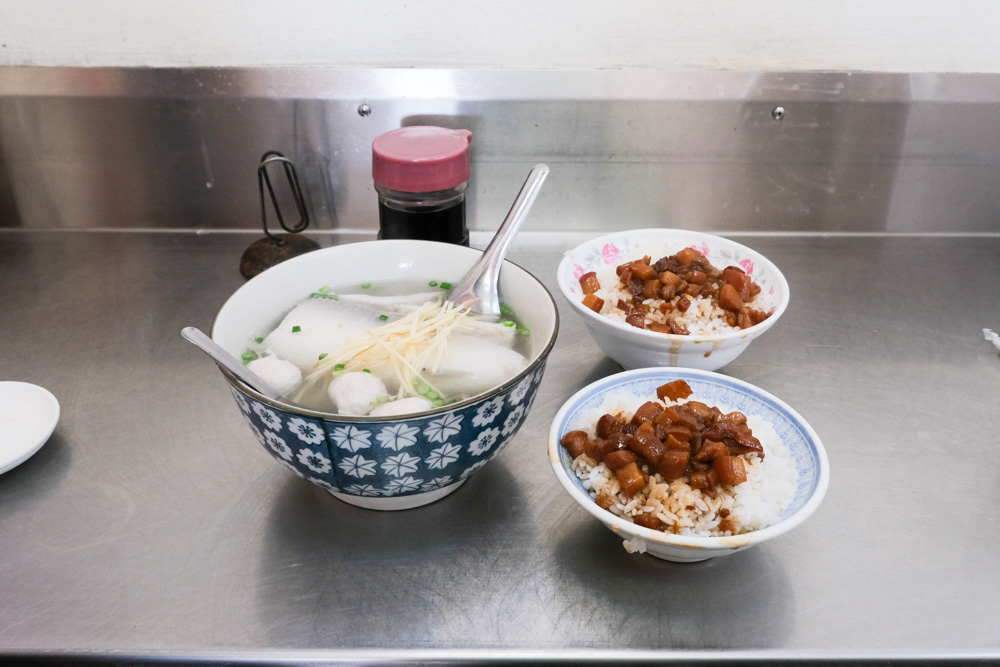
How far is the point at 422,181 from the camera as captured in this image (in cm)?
137

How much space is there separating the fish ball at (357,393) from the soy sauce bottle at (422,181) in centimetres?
52

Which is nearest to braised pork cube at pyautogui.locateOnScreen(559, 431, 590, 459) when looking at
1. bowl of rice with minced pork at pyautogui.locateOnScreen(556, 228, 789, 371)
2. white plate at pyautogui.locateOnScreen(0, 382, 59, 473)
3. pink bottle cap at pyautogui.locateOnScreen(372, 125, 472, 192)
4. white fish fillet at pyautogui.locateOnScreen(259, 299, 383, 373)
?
bowl of rice with minced pork at pyautogui.locateOnScreen(556, 228, 789, 371)

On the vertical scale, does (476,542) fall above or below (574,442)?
below

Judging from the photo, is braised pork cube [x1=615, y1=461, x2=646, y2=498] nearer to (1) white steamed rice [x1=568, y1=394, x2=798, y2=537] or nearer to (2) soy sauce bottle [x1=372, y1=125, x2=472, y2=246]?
(1) white steamed rice [x1=568, y1=394, x2=798, y2=537]

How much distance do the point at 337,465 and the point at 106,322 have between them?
857 millimetres

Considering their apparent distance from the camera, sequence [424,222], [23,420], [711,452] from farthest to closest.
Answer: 1. [424,222]
2. [23,420]
3. [711,452]

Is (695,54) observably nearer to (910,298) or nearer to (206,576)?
(910,298)

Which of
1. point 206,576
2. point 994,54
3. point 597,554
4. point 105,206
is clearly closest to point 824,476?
point 597,554

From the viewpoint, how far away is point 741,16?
58.7 inches

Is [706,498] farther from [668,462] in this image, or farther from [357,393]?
[357,393]

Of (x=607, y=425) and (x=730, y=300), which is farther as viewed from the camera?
(x=730, y=300)

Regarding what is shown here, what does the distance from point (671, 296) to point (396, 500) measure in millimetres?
588

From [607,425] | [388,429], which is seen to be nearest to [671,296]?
[607,425]

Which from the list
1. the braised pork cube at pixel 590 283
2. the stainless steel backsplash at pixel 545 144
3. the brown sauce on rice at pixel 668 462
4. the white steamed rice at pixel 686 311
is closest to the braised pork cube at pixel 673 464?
the brown sauce on rice at pixel 668 462
